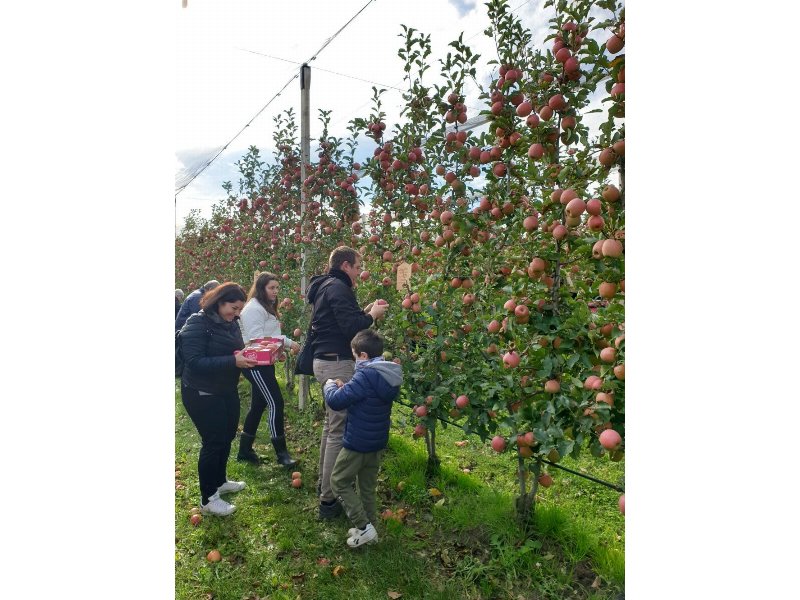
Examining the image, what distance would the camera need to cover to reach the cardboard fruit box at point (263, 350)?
204cm

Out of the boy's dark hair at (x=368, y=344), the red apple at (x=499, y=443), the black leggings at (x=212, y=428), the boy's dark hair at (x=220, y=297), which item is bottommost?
the black leggings at (x=212, y=428)

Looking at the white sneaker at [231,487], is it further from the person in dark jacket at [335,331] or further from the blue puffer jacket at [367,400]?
the blue puffer jacket at [367,400]

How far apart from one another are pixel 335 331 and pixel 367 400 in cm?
36

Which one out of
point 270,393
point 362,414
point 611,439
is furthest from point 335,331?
point 611,439

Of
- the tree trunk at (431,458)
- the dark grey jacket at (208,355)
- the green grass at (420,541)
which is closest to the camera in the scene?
the green grass at (420,541)

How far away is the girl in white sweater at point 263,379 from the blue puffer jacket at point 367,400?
2.27 ft

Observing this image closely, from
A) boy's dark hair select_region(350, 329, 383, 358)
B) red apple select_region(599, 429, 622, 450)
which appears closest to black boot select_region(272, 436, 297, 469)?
boy's dark hair select_region(350, 329, 383, 358)

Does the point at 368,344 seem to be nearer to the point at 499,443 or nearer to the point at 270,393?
the point at 499,443

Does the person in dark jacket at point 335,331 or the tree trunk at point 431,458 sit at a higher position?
the person in dark jacket at point 335,331

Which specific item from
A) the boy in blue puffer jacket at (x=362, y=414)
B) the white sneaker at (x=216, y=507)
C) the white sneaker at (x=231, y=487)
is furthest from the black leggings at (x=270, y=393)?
the boy in blue puffer jacket at (x=362, y=414)

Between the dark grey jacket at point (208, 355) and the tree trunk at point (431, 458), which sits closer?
the dark grey jacket at point (208, 355)

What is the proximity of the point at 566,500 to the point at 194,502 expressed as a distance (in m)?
1.51

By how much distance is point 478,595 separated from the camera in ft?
5.12
